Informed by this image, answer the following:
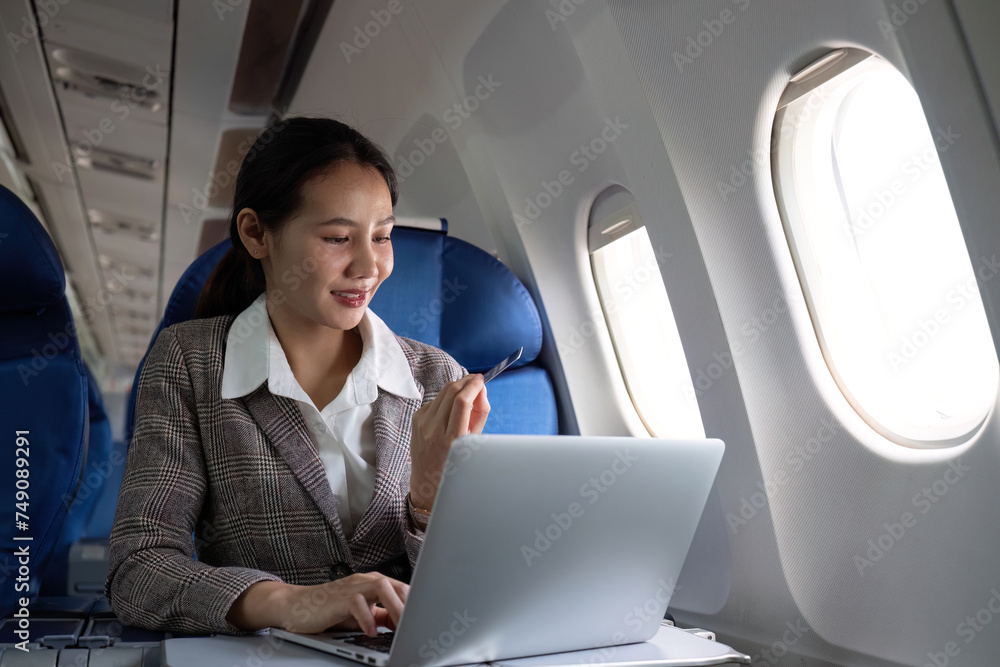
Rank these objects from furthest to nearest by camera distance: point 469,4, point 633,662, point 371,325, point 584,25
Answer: point 469,4 → point 584,25 → point 371,325 → point 633,662

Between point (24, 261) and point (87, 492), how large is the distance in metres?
0.66

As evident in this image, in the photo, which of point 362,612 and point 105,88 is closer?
point 362,612

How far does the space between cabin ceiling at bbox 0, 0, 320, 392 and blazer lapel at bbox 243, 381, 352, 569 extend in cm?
194

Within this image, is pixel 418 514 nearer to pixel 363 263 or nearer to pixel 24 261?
pixel 363 263

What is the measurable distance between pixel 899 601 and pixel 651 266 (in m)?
1.16

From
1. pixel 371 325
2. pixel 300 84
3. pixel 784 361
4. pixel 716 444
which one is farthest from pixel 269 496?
pixel 300 84

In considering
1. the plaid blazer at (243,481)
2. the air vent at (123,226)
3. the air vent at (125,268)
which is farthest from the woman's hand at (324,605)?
the air vent at (125,268)

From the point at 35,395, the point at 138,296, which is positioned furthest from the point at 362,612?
the point at 138,296

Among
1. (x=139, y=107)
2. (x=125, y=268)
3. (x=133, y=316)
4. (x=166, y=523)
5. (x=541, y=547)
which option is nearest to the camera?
(x=541, y=547)

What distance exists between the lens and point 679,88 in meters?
1.77

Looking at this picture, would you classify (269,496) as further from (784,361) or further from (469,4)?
A: (469,4)

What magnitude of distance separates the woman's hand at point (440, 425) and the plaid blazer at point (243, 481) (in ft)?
0.31

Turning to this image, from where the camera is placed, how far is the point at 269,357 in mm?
1530

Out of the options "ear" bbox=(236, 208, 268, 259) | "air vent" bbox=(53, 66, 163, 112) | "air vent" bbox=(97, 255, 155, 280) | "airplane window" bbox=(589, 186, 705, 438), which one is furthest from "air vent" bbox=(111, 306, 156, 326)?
"ear" bbox=(236, 208, 268, 259)
